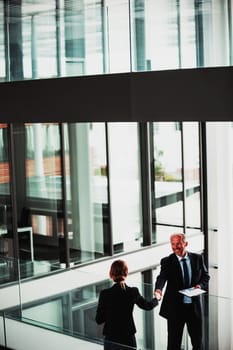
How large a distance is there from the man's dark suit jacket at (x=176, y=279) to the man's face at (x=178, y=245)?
9cm

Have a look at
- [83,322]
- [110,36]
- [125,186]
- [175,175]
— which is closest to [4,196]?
[125,186]

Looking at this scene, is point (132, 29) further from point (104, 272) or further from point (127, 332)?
point (104, 272)

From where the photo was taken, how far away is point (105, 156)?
15.3 metres

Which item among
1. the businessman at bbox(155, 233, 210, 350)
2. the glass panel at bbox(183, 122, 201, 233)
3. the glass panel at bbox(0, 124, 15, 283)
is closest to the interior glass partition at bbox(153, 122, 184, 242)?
the glass panel at bbox(183, 122, 201, 233)

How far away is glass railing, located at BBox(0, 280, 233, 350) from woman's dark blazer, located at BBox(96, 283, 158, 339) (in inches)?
32.8

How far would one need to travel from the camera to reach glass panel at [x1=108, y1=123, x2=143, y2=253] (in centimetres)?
1546

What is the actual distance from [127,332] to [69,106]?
2859mm

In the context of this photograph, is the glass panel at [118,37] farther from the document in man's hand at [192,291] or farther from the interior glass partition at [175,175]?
the interior glass partition at [175,175]

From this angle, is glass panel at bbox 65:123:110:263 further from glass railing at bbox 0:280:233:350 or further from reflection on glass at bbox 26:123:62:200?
glass railing at bbox 0:280:233:350

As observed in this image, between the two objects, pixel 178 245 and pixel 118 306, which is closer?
pixel 118 306

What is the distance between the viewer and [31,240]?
14625mm

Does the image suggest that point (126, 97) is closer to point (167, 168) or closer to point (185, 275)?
point (185, 275)

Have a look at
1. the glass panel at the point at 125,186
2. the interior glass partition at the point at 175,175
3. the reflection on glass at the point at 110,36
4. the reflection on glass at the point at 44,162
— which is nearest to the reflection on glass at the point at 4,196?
the reflection on glass at the point at 44,162

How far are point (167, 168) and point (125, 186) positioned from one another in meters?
1.30
